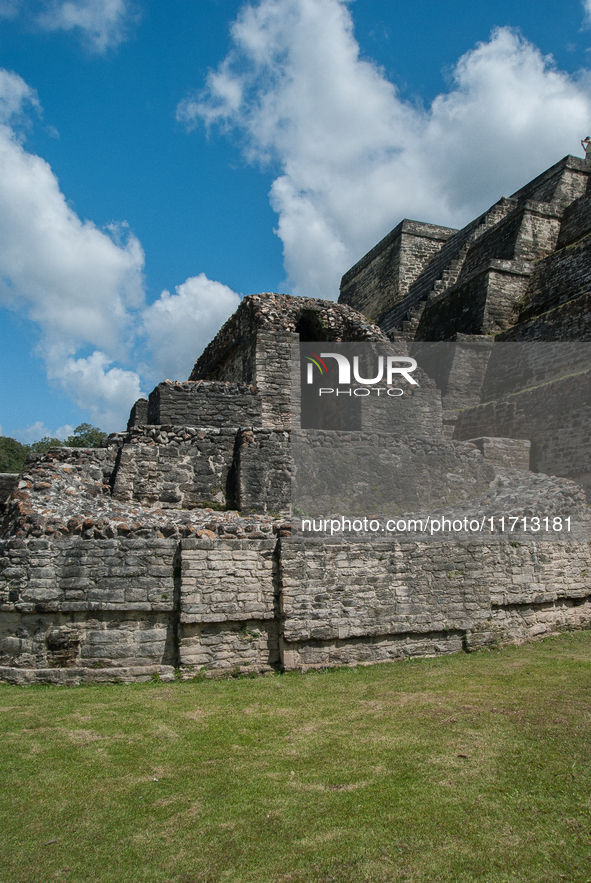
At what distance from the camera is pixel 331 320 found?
14.4 m

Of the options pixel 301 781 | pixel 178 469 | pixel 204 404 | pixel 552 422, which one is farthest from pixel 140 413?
pixel 301 781

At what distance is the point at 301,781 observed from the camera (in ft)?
13.9

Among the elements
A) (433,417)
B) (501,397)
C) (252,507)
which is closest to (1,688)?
(252,507)

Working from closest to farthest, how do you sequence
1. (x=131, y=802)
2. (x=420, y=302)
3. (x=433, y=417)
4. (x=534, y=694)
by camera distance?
1. (x=131, y=802)
2. (x=534, y=694)
3. (x=433, y=417)
4. (x=420, y=302)

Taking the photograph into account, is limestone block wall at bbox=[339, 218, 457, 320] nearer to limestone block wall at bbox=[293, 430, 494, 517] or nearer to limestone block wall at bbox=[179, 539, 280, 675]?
limestone block wall at bbox=[293, 430, 494, 517]

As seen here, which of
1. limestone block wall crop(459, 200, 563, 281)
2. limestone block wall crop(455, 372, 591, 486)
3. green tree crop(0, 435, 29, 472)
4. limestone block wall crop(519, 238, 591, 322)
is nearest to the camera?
limestone block wall crop(455, 372, 591, 486)

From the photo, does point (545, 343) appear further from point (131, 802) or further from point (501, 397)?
point (131, 802)

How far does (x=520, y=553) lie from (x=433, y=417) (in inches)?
225

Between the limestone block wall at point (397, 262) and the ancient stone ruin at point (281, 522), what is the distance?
30.0 feet

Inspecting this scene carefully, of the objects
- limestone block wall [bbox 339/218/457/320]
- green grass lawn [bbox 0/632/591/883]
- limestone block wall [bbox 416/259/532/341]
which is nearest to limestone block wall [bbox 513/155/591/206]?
limestone block wall [bbox 416/259/532/341]

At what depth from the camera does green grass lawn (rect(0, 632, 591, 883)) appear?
3199 millimetres

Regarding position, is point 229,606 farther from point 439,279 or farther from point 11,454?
point 11,454

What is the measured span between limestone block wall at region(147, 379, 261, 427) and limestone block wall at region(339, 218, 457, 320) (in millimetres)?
16600

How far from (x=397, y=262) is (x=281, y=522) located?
22.3 meters
